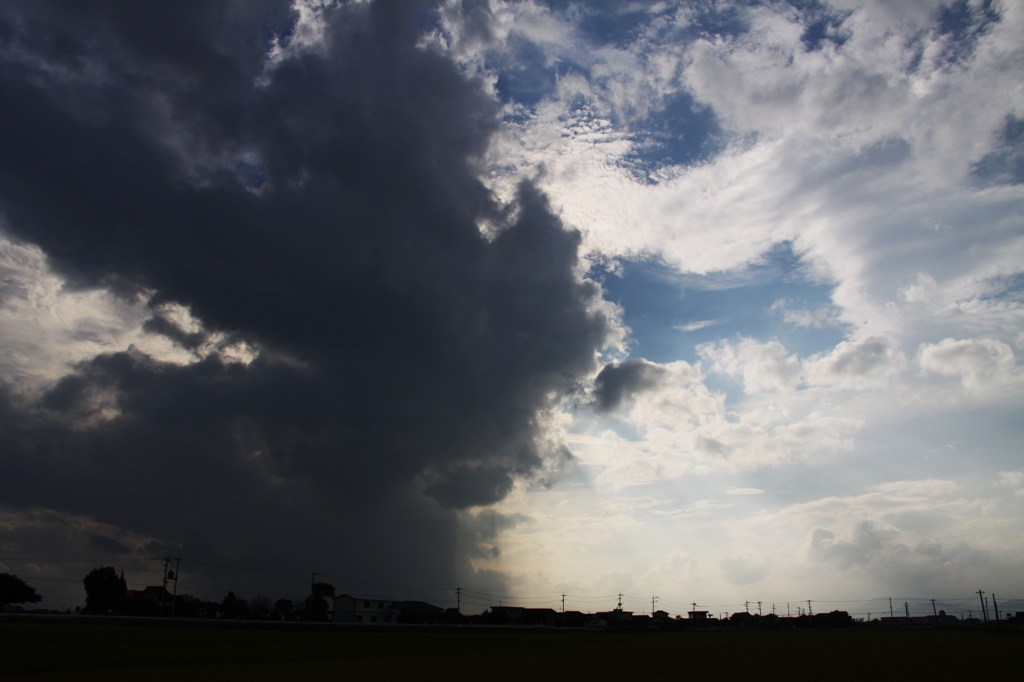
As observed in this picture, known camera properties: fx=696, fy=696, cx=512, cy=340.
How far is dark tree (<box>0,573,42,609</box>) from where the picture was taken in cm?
15538

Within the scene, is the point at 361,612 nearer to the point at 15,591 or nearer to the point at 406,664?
the point at 15,591

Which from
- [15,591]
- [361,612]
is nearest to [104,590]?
[15,591]

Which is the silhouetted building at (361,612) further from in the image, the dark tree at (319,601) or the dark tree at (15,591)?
the dark tree at (15,591)

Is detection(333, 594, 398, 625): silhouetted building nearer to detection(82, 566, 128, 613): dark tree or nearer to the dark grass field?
detection(82, 566, 128, 613): dark tree

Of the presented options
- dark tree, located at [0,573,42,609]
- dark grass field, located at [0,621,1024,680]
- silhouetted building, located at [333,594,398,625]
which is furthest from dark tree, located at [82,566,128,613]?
dark grass field, located at [0,621,1024,680]

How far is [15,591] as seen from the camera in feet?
515

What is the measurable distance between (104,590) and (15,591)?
19.3 m

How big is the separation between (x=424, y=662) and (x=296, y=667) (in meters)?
11.1

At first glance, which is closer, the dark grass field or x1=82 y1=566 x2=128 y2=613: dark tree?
the dark grass field

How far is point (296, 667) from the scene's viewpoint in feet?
151

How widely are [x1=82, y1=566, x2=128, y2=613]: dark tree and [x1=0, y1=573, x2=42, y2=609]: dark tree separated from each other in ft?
42.5

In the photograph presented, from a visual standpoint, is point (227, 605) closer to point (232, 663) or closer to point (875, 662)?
point (232, 663)

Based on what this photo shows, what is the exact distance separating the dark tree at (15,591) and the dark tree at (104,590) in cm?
1294

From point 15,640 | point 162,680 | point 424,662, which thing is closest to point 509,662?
point 424,662
